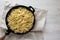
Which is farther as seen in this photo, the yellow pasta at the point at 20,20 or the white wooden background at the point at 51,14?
the white wooden background at the point at 51,14

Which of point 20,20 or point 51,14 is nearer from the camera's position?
point 20,20

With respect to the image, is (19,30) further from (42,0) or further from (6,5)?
(42,0)

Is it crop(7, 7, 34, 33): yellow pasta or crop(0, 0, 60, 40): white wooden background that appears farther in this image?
crop(0, 0, 60, 40): white wooden background

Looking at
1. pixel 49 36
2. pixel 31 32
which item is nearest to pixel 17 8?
pixel 31 32
